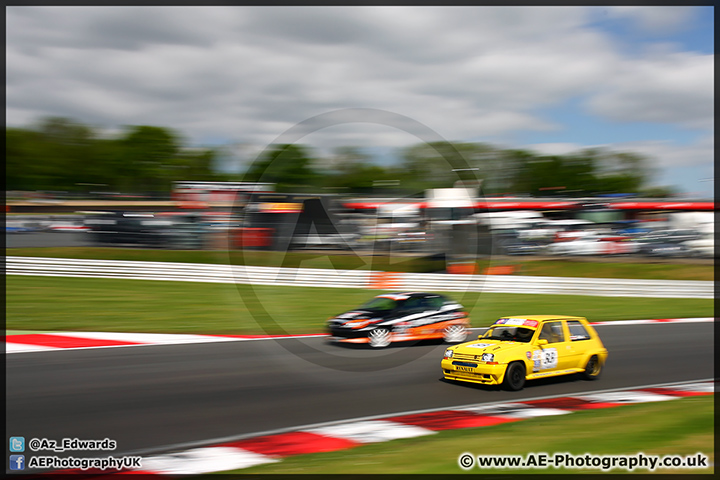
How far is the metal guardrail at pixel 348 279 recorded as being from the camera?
62.5ft

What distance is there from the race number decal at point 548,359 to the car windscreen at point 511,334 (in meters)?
0.32

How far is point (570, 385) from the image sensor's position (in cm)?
830

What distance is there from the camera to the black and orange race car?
1079 centimetres

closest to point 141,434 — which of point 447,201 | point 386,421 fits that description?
point 386,421

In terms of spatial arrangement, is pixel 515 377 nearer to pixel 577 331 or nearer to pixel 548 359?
pixel 548 359

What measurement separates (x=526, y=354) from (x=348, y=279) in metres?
12.5

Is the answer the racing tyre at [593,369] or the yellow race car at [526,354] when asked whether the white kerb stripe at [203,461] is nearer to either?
the yellow race car at [526,354]

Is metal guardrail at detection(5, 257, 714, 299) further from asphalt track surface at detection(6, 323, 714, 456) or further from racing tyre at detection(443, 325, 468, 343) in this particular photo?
asphalt track surface at detection(6, 323, 714, 456)

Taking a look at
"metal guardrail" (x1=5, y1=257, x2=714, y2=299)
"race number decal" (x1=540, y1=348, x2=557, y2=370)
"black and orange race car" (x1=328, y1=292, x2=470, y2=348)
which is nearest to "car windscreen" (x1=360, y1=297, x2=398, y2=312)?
"black and orange race car" (x1=328, y1=292, x2=470, y2=348)

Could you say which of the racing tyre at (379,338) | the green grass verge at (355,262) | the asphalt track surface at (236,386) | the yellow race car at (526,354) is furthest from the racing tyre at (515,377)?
the green grass verge at (355,262)

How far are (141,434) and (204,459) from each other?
103 centimetres

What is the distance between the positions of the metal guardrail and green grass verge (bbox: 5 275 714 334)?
1.48 ft

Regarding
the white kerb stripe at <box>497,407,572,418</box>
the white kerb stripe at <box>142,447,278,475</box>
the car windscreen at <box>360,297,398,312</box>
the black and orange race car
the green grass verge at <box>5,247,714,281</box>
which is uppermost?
the green grass verge at <box>5,247,714,281</box>

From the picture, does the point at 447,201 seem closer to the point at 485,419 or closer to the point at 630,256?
the point at 630,256
